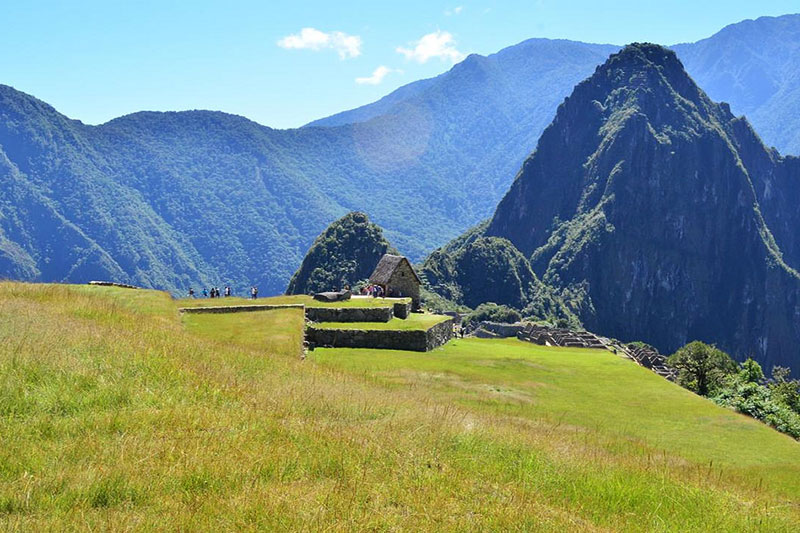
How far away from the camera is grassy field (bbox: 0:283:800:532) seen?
18.4 feet

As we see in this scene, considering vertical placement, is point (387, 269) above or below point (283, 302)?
above

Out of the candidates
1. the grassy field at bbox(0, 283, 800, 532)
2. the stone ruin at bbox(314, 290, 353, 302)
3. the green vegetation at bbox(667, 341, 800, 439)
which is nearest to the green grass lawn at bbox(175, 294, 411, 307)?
the stone ruin at bbox(314, 290, 353, 302)

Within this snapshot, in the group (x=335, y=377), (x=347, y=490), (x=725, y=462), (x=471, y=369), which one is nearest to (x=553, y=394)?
(x=471, y=369)

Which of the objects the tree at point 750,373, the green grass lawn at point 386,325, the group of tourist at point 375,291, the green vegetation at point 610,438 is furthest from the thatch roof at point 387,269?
the tree at point 750,373

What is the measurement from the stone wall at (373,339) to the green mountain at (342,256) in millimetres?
104448

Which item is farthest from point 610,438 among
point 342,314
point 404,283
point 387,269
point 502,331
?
point 502,331

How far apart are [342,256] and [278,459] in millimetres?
136578

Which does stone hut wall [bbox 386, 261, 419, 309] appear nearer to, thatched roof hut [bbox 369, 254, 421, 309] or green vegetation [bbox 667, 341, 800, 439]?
thatched roof hut [bbox 369, 254, 421, 309]

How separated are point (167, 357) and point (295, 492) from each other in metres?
5.37

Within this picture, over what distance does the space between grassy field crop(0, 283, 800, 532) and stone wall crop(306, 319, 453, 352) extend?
14.3 m

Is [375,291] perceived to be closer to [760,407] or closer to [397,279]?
[397,279]

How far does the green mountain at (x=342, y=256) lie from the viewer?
137m

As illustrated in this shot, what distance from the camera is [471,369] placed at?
2519cm

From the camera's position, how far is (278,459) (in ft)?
22.1
